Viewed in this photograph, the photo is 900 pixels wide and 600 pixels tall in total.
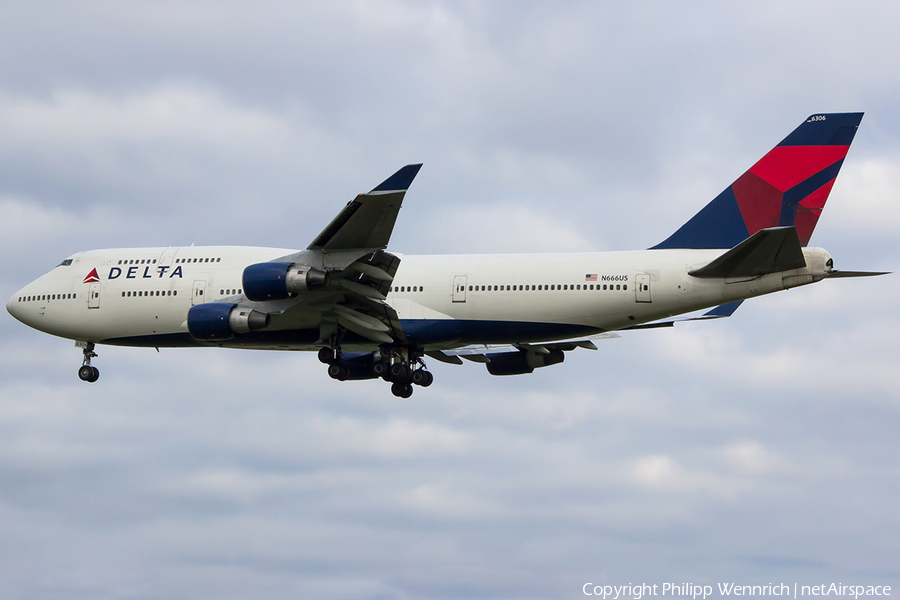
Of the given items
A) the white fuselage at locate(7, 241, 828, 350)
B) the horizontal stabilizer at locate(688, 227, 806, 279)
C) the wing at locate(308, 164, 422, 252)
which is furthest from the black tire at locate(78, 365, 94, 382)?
the horizontal stabilizer at locate(688, 227, 806, 279)

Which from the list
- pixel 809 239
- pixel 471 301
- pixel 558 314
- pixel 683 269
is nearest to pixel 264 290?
pixel 471 301

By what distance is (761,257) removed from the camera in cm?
2947

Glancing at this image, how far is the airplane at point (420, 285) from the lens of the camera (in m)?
30.0

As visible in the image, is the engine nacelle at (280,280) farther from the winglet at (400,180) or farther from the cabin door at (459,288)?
the cabin door at (459,288)

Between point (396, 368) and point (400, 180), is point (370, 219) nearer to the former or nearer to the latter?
point (400, 180)

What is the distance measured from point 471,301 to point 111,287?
13.2 meters

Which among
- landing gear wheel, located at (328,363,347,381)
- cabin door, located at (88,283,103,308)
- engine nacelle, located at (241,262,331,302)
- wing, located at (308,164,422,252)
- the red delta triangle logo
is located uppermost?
the red delta triangle logo

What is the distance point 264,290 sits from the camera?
30.1 meters

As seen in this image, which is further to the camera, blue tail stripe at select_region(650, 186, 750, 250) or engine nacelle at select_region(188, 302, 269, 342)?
blue tail stripe at select_region(650, 186, 750, 250)

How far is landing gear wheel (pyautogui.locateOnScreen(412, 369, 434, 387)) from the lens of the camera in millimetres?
35750

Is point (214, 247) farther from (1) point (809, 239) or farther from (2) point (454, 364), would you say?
(1) point (809, 239)

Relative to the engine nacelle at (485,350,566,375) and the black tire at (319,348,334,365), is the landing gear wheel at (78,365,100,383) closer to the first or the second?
the black tire at (319,348,334,365)

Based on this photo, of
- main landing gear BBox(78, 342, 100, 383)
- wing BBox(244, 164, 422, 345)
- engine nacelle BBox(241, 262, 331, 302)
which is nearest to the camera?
wing BBox(244, 164, 422, 345)

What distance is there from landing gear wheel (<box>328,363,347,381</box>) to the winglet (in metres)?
8.96
